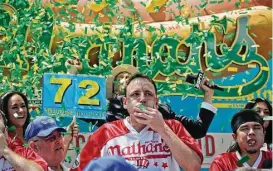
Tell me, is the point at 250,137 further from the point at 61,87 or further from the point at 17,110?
the point at 17,110

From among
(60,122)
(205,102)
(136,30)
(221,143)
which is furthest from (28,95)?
(221,143)

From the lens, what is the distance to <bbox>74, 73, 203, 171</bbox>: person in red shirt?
3717 millimetres

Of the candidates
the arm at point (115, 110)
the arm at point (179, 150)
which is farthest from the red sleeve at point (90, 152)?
the arm at point (115, 110)

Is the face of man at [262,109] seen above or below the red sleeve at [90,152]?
above

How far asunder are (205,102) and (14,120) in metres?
1.40

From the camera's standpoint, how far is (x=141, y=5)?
16.4ft

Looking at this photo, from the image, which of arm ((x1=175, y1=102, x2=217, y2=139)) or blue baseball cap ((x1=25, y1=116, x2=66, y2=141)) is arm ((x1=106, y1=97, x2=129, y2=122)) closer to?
arm ((x1=175, y1=102, x2=217, y2=139))

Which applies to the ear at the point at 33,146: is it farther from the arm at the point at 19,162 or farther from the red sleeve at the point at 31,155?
the arm at the point at 19,162

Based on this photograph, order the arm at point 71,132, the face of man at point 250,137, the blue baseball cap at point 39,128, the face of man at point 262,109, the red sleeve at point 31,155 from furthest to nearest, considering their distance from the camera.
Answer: the face of man at point 262,109
the arm at point 71,132
the face of man at point 250,137
the blue baseball cap at point 39,128
the red sleeve at point 31,155

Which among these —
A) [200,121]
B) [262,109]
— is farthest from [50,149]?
[262,109]

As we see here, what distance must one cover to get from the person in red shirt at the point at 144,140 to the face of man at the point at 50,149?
0.17m

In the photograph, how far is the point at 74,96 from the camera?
4594 millimetres

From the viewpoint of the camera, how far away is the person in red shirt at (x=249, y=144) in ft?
13.7

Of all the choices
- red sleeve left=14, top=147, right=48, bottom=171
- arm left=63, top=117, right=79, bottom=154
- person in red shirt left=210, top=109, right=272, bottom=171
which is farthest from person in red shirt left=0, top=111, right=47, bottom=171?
person in red shirt left=210, top=109, right=272, bottom=171
